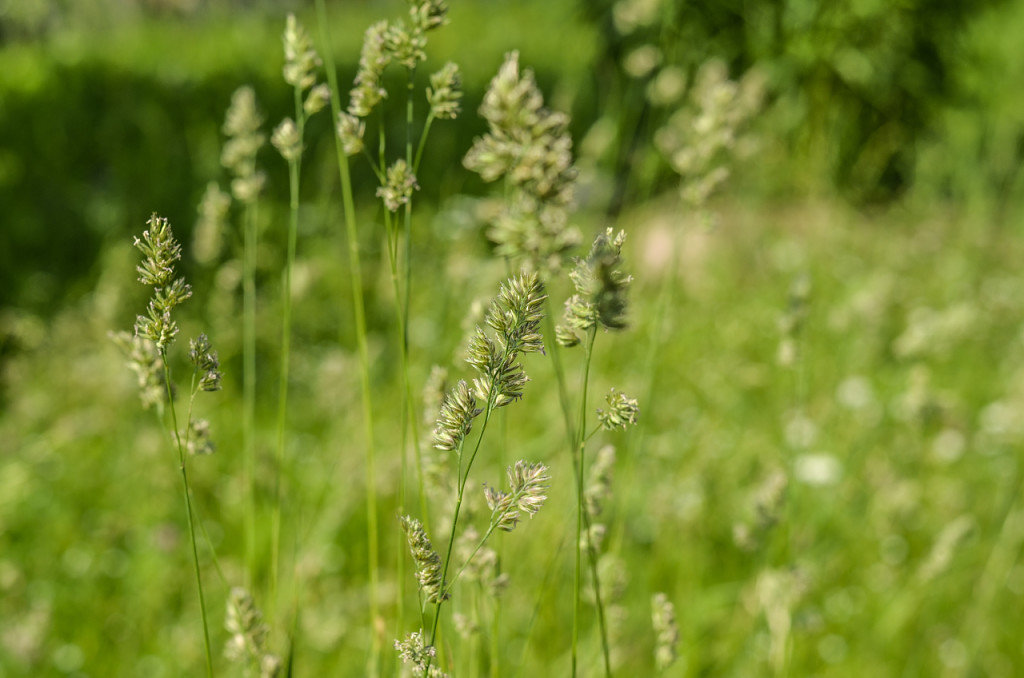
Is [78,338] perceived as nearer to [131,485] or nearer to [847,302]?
[131,485]

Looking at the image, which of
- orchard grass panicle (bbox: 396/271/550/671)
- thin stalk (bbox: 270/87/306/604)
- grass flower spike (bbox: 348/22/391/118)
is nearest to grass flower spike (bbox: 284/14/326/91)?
thin stalk (bbox: 270/87/306/604)

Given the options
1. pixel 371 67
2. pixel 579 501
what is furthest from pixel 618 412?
pixel 371 67

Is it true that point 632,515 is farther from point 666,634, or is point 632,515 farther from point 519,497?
point 519,497

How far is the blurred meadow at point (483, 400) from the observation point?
1151 mm

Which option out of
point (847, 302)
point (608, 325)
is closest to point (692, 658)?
point (608, 325)

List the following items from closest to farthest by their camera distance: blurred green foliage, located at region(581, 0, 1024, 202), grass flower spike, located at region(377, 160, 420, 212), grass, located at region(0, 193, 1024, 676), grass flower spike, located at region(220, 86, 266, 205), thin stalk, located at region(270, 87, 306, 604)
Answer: grass flower spike, located at region(377, 160, 420, 212), thin stalk, located at region(270, 87, 306, 604), grass flower spike, located at region(220, 86, 266, 205), grass, located at region(0, 193, 1024, 676), blurred green foliage, located at region(581, 0, 1024, 202)

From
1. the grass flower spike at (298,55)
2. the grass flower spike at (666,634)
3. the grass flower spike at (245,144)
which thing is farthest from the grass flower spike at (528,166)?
the grass flower spike at (245,144)

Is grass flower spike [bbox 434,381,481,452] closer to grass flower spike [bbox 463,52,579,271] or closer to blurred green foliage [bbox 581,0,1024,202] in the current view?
grass flower spike [bbox 463,52,579,271]

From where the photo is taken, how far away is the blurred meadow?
115cm

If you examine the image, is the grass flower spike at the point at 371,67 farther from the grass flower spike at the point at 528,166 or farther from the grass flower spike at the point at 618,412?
A: the grass flower spike at the point at 618,412

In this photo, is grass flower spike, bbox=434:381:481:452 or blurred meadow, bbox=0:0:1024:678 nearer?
grass flower spike, bbox=434:381:481:452

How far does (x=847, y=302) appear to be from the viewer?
13.3ft

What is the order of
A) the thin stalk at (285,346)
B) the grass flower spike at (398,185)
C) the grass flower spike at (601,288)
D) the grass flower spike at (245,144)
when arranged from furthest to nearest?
the grass flower spike at (245,144), the thin stalk at (285,346), the grass flower spike at (398,185), the grass flower spike at (601,288)

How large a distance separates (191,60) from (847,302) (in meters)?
4.06
